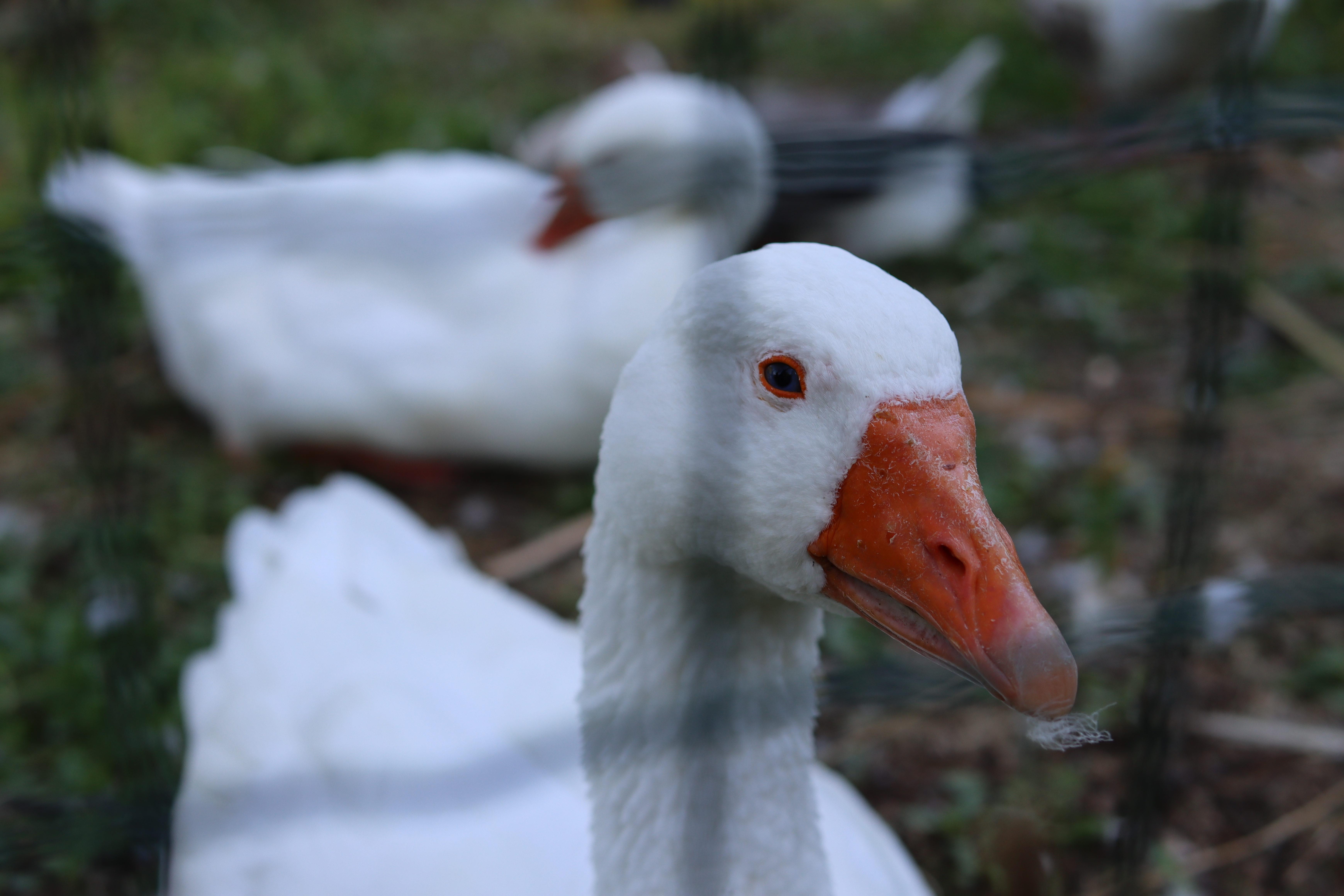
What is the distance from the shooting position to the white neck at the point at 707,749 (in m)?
1.11

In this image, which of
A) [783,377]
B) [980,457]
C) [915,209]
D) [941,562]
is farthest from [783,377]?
[915,209]

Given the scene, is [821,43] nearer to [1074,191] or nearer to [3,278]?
[1074,191]

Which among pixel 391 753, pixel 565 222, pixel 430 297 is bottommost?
pixel 391 753

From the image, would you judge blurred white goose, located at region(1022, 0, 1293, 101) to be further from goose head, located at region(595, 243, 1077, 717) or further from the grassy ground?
goose head, located at region(595, 243, 1077, 717)

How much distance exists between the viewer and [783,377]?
37.5 inches

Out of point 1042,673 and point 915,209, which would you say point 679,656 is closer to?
point 1042,673

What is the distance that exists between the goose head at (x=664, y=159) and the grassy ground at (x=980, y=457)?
12 cm

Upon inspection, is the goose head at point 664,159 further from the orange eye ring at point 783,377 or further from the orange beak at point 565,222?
the orange eye ring at point 783,377

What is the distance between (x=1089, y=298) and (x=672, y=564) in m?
2.48

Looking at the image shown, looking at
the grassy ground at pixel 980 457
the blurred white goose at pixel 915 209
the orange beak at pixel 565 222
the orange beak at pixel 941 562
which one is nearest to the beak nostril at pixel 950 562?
the orange beak at pixel 941 562

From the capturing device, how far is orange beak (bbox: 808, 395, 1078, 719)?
0.81m

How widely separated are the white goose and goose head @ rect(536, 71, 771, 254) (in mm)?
190

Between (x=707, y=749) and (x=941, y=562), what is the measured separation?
344mm

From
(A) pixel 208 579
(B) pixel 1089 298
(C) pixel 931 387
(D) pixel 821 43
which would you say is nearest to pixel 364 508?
(A) pixel 208 579
